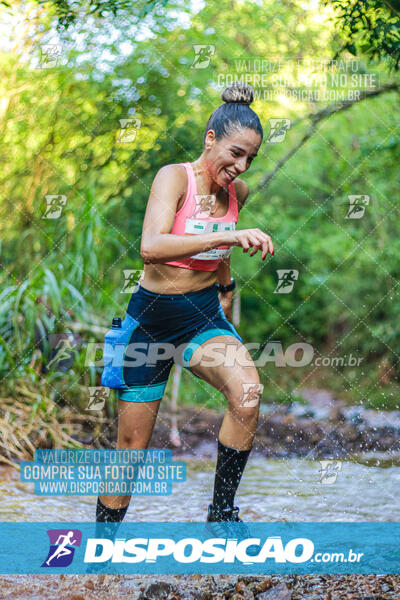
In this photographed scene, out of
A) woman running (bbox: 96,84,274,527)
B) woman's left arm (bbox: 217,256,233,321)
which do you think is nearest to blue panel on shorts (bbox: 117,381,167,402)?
woman running (bbox: 96,84,274,527)

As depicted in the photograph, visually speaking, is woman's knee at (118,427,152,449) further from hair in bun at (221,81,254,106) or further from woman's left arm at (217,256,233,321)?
hair in bun at (221,81,254,106)

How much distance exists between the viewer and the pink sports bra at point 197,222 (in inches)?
100

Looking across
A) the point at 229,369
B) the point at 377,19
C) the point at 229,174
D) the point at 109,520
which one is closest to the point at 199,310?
the point at 229,369

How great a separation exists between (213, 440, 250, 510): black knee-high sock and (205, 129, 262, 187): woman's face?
3.25ft

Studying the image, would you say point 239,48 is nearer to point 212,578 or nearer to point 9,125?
point 9,125

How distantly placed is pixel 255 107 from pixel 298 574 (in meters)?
3.56

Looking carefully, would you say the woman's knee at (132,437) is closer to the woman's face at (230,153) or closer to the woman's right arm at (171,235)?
the woman's right arm at (171,235)

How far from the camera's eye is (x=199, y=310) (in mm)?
2631

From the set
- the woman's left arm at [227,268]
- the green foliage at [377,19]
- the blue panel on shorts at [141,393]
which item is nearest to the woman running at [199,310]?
the blue panel on shorts at [141,393]

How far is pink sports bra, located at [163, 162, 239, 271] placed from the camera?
8.34 feet

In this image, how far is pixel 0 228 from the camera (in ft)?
14.6

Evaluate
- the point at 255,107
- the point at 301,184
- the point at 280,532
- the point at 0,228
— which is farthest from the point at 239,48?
the point at 280,532

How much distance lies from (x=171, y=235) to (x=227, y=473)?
902mm

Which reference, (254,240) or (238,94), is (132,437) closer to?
(254,240)
